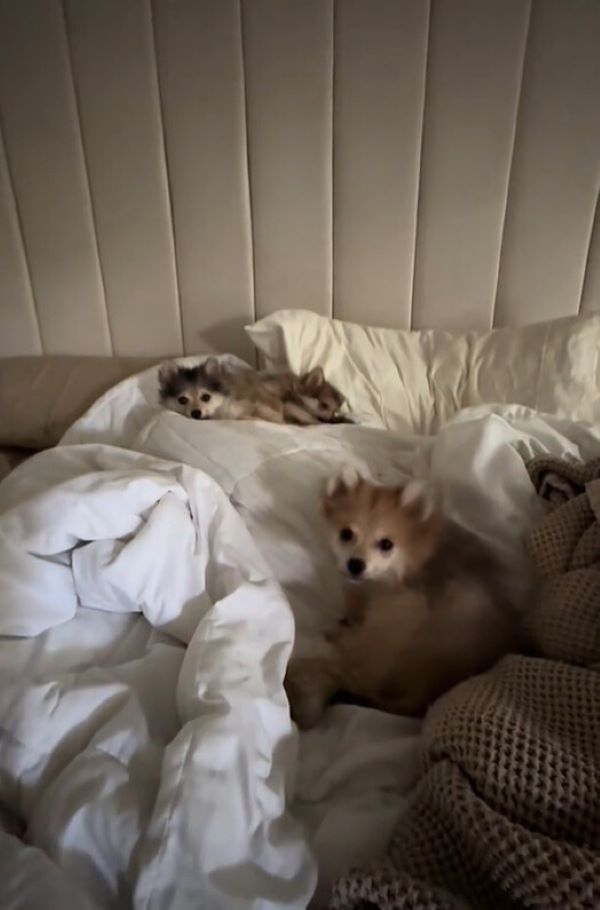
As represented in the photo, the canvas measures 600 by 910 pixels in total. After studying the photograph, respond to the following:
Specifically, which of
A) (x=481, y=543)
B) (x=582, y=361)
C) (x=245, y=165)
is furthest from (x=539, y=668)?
(x=245, y=165)

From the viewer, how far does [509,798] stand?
0.67m

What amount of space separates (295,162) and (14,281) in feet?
2.56

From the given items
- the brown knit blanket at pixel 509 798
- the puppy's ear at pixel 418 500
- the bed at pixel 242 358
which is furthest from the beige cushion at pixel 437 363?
the brown knit blanket at pixel 509 798

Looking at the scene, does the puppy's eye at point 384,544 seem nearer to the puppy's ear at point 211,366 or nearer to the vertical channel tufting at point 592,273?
the puppy's ear at point 211,366

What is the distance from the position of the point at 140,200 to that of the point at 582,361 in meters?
1.06

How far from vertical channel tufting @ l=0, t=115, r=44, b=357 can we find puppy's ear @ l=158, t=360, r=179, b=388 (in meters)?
0.44

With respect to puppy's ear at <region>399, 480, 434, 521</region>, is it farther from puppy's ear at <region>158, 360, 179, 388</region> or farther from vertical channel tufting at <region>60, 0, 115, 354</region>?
vertical channel tufting at <region>60, 0, 115, 354</region>

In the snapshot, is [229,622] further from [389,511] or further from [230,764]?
[389,511]

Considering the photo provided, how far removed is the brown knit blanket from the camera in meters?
A: 0.60

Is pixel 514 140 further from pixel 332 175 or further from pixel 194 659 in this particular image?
pixel 194 659

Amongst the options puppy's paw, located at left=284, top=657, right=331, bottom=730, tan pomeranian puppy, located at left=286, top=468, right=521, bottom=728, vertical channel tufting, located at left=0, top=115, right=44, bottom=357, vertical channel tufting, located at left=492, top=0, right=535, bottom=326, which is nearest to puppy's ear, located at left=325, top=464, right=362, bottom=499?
tan pomeranian puppy, located at left=286, top=468, right=521, bottom=728

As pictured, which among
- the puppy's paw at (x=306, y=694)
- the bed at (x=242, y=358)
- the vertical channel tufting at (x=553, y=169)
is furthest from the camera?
the vertical channel tufting at (x=553, y=169)

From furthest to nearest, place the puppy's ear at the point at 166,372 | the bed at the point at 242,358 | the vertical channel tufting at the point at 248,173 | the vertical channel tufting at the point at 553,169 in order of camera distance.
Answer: the puppy's ear at the point at 166,372
the vertical channel tufting at the point at 248,173
the vertical channel tufting at the point at 553,169
the bed at the point at 242,358

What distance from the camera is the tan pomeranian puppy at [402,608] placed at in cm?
93
